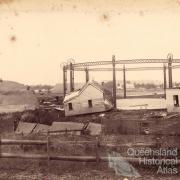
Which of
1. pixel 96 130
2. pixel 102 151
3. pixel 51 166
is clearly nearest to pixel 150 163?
pixel 51 166

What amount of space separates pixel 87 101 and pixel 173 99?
32.9 ft

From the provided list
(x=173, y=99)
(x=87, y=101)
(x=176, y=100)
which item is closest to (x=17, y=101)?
(x=87, y=101)

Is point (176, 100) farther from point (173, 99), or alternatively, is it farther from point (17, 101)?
point (17, 101)

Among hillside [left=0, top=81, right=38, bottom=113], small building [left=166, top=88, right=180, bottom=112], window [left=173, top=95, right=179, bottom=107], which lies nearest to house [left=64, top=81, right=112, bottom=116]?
small building [left=166, top=88, right=180, bottom=112]

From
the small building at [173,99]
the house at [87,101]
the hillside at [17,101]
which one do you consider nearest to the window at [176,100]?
the small building at [173,99]

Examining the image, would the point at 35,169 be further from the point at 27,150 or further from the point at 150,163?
the point at 27,150

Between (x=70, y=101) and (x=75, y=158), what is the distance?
3254cm

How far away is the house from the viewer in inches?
1713

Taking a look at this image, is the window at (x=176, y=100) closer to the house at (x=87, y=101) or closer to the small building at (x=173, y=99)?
the small building at (x=173, y=99)

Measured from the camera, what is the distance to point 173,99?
40.8 meters

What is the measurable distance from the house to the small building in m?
7.58

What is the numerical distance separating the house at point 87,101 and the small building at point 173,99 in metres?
7.58

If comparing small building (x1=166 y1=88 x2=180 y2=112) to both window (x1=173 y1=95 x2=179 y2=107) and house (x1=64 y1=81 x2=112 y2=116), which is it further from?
house (x1=64 y1=81 x2=112 y2=116)

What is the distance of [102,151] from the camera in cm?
1602
